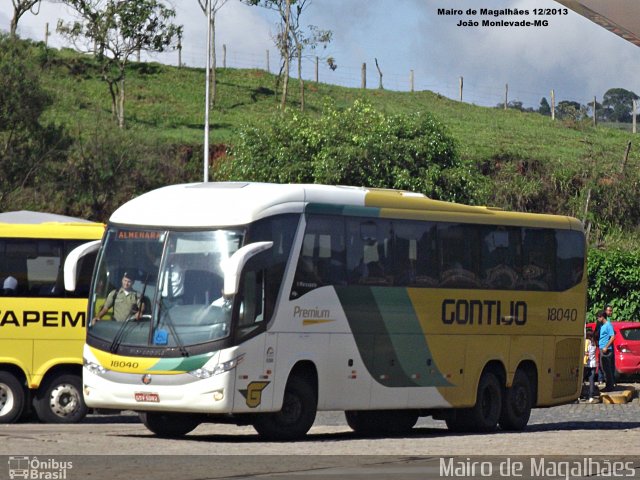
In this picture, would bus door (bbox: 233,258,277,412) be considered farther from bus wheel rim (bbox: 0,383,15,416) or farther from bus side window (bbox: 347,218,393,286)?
bus wheel rim (bbox: 0,383,15,416)

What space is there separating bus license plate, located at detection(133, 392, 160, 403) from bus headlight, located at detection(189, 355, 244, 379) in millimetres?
540

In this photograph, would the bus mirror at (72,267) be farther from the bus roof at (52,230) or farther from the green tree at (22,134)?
the green tree at (22,134)

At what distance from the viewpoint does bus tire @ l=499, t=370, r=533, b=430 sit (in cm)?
2117

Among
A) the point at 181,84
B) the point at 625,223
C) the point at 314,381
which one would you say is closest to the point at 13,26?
the point at 181,84

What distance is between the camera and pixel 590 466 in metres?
13.2

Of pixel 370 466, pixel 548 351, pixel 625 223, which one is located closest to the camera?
pixel 370 466

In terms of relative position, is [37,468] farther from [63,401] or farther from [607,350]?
[607,350]

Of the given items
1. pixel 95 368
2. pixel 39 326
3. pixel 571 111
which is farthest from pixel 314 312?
pixel 571 111

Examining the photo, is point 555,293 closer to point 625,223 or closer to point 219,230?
point 219,230

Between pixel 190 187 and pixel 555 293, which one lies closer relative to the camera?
pixel 190 187

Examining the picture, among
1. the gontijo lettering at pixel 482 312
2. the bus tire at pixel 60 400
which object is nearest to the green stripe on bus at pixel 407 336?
the gontijo lettering at pixel 482 312

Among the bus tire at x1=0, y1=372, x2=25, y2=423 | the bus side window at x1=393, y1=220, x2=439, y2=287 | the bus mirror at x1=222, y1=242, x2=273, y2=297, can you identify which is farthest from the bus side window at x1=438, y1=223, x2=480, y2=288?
the bus tire at x1=0, y1=372, x2=25, y2=423

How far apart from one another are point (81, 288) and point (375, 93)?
77826 millimetres

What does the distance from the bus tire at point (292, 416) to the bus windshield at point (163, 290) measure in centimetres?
149
